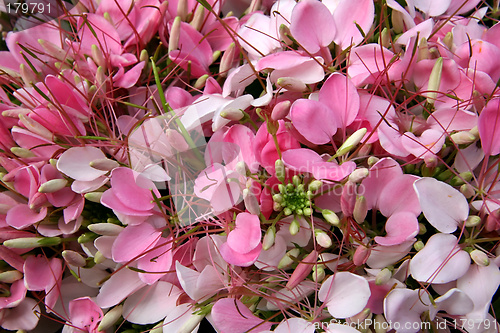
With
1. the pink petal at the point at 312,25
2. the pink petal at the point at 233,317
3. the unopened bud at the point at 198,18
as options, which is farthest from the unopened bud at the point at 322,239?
the unopened bud at the point at 198,18

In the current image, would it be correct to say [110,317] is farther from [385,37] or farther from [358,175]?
[385,37]

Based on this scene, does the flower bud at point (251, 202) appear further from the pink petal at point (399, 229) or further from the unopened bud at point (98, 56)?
the unopened bud at point (98, 56)

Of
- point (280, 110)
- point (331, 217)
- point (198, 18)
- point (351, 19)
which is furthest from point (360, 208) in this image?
point (198, 18)

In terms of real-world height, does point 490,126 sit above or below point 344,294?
above

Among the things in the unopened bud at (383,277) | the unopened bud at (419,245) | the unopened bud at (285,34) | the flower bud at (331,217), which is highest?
the unopened bud at (285,34)

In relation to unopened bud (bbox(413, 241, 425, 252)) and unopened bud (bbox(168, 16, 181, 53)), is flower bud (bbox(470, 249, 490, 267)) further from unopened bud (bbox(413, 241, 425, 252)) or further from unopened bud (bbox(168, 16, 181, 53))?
unopened bud (bbox(168, 16, 181, 53))
